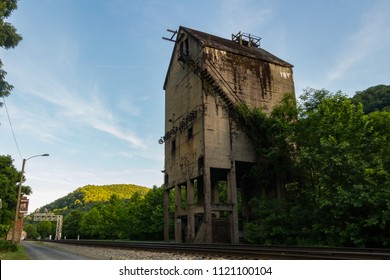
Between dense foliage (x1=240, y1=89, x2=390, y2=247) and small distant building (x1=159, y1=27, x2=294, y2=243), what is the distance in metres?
2.40

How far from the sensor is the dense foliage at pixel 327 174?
17.9 m

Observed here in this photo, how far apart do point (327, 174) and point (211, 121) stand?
1219 cm

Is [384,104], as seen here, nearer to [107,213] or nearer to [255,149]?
[255,149]

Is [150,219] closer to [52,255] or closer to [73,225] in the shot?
[52,255]

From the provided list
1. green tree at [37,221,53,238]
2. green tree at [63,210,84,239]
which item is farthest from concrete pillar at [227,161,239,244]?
green tree at [37,221,53,238]

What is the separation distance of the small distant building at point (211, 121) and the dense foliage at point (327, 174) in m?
2.40

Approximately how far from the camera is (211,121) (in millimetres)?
30031

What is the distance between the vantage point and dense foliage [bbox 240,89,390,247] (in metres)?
17.9

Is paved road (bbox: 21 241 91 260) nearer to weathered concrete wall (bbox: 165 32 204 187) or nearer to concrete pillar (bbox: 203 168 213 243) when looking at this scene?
concrete pillar (bbox: 203 168 213 243)

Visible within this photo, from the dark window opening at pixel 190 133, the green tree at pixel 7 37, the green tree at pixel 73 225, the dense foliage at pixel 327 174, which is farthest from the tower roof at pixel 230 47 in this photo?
the green tree at pixel 73 225

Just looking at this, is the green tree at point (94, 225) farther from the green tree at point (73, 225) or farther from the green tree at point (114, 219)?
the green tree at point (73, 225)

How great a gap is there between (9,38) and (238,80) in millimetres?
20433

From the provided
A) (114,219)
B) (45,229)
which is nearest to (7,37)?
(114,219)

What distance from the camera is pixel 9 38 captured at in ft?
60.8
